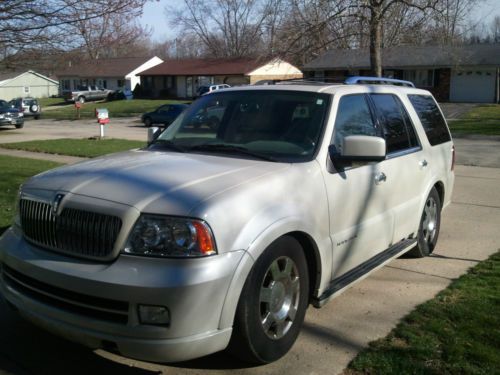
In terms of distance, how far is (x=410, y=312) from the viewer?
14.5ft

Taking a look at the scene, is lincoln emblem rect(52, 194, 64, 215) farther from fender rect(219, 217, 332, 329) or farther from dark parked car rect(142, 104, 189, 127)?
dark parked car rect(142, 104, 189, 127)

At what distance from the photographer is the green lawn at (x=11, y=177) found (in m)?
7.30

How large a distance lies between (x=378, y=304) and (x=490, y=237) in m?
2.83

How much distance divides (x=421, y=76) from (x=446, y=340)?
4478cm

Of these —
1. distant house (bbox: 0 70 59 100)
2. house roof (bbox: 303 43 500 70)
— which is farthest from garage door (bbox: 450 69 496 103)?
distant house (bbox: 0 70 59 100)

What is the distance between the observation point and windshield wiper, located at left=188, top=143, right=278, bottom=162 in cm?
396

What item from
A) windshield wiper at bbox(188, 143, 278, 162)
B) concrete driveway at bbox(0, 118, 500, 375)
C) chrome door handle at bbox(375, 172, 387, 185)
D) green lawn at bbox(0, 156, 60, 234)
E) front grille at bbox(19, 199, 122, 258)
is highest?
windshield wiper at bbox(188, 143, 278, 162)

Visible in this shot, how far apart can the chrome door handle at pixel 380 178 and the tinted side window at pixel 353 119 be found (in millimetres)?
358

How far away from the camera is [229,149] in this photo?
13.6ft

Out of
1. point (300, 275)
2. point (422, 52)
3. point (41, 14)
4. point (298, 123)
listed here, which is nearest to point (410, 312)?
point (300, 275)

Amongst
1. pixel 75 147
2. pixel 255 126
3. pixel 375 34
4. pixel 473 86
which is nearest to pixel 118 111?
pixel 473 86

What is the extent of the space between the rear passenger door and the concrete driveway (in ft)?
1.49

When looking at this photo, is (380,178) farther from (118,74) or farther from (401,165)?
(118,74)

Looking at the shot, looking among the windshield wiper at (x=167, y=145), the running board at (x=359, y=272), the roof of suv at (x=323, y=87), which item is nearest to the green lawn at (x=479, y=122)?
the running board at (x=359, y=272)
